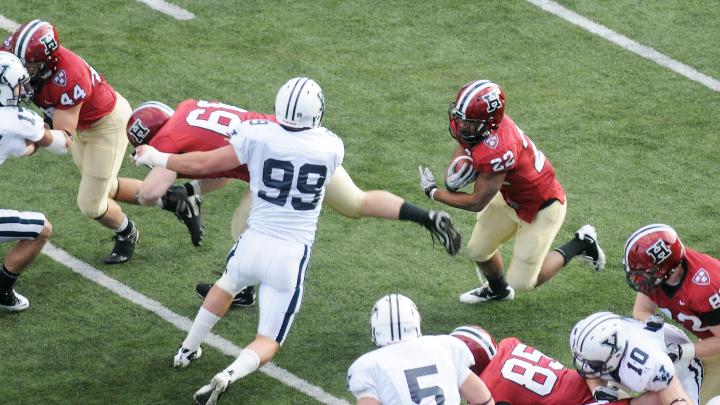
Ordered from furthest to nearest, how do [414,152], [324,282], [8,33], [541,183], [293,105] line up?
[8,33] < [414,152] < [324,282] < [541,183] < [293,105]

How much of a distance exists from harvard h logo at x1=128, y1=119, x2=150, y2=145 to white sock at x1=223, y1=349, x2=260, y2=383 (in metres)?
1.59

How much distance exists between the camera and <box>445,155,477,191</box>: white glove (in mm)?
7281

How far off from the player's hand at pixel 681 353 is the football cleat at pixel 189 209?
296 cm

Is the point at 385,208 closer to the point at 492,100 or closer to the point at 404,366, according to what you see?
the point at 492,100

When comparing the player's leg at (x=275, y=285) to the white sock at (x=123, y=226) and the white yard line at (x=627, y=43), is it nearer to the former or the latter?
the white sock at (x=123, y=226)

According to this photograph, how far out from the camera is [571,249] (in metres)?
7.84

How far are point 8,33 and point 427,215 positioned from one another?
17.5 ft

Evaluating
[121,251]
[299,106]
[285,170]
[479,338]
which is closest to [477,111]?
[299,106]

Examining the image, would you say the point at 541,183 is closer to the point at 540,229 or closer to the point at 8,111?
the point at 540,229

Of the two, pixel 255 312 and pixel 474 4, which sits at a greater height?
pixel 474 4

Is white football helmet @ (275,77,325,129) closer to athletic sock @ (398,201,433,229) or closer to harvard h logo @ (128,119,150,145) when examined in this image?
athletic sock @ (398,201,433,229)

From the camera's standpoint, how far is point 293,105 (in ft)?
21.4

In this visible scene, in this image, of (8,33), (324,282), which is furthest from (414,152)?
(8,33)

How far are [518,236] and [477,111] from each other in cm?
98
